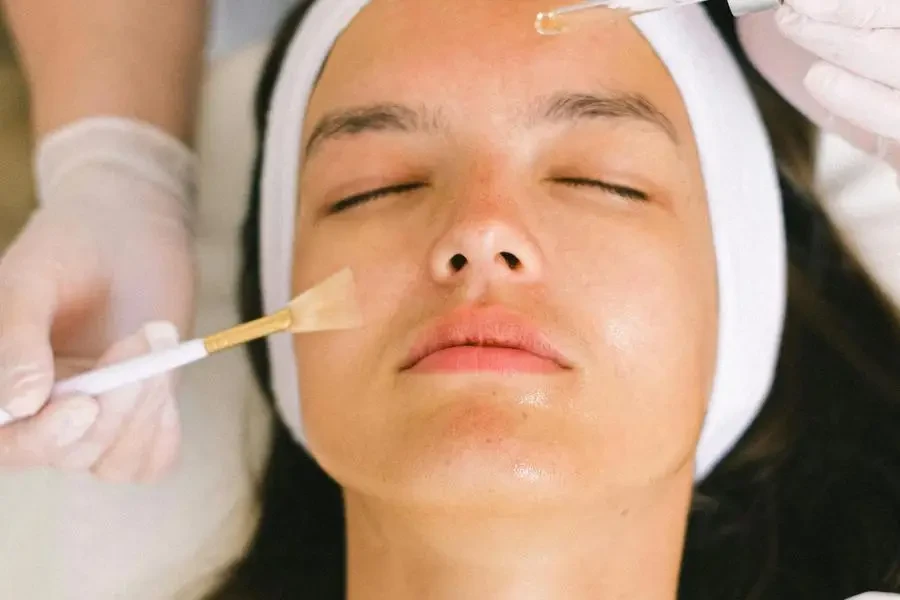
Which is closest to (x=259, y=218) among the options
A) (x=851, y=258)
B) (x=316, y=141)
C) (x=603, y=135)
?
(x=316, y=141)

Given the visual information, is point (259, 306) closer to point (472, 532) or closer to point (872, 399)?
point (472, 532)

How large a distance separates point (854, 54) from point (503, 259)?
0.48 meters

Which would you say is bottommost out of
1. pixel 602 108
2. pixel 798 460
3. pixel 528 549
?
pixel 798 460

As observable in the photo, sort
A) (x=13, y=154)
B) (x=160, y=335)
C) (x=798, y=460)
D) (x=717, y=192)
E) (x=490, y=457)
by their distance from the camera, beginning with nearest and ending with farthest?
(x=490, y=457), (x=160, y=335), (x=717, y=192), (x=798, y=460), (x=13, y=154)

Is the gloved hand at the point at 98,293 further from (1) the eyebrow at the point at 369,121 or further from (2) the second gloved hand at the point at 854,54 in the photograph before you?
(2) the second gloved hand at the point at 854,54

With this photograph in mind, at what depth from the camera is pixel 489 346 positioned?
84 centimetres

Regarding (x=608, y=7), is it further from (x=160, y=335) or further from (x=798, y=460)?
(x=798, y=460)

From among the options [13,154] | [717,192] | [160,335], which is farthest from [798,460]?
[13,154]

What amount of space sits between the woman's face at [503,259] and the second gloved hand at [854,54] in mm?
160

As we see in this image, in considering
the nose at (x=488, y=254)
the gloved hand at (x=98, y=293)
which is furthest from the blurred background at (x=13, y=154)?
the nose at (x=488, y=254)

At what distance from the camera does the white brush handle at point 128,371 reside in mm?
821

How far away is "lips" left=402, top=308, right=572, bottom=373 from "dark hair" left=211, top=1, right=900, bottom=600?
0.55m

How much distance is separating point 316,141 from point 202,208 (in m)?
0.54

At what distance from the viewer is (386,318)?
90 cm
